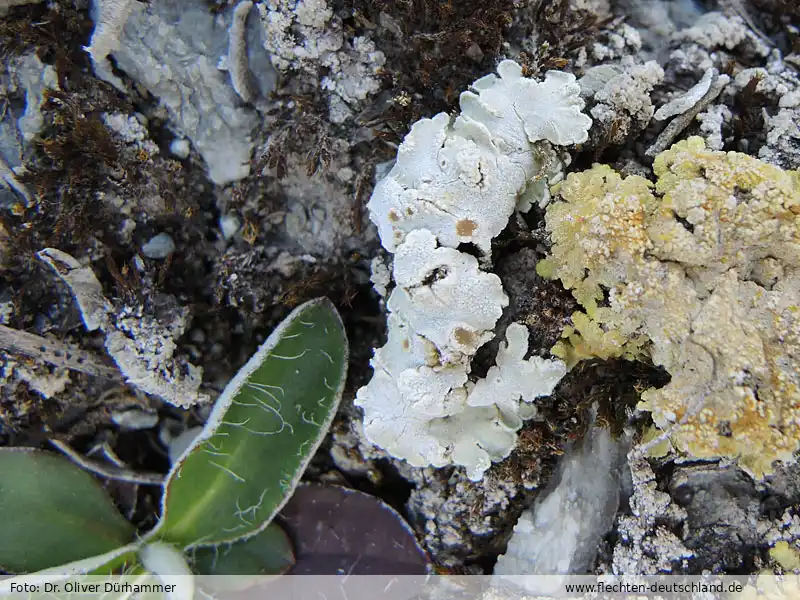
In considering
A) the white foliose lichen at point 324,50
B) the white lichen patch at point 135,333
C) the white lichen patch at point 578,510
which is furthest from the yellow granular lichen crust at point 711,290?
the white lichen patch at point 135,333

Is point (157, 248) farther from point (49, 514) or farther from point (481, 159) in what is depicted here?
point (481, 159)

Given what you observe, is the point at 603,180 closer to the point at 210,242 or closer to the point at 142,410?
the point at 210,242

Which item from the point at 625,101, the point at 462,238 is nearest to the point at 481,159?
the point at 462,238

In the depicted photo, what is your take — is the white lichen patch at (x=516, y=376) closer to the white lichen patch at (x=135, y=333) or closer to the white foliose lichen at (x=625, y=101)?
the white foliose lichen at (x=625, y=101)

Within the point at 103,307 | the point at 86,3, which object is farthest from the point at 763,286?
the point at 86,3

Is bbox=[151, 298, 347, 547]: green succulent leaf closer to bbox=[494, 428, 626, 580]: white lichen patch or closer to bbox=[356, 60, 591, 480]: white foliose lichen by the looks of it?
bbox=[356, 60, 591, 480]: white foliose lichen

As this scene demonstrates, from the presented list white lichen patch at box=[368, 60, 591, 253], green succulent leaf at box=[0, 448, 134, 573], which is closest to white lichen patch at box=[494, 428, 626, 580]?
white lichen patch at box=[368, 60, 591, 253]
